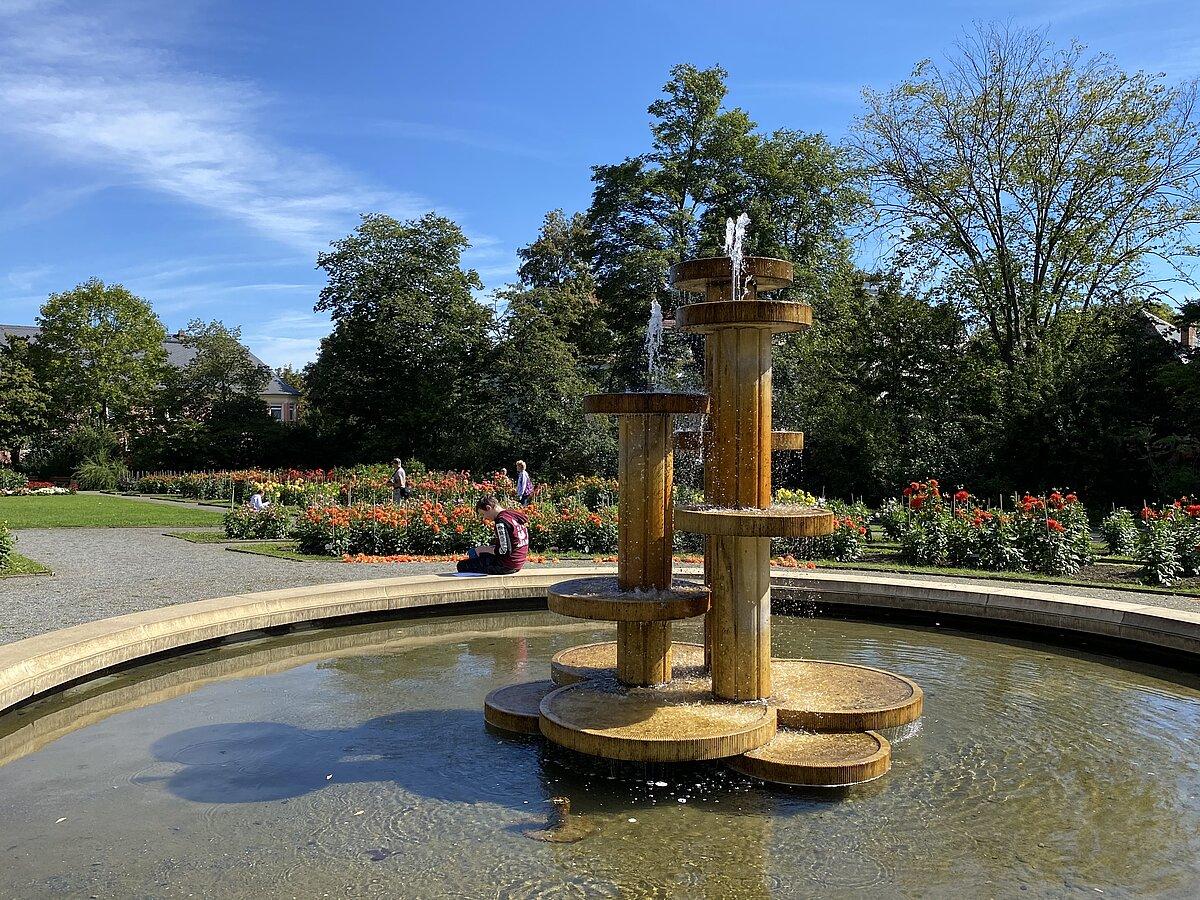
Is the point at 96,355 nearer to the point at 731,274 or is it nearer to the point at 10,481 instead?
the point at 10,481

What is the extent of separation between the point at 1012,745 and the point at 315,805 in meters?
4.51

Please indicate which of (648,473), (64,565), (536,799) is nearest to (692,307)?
(648,473)

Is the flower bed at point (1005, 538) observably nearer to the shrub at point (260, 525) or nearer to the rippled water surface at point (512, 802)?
the rippled water surface at point (512, 802)

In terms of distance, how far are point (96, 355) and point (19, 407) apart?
302 inches

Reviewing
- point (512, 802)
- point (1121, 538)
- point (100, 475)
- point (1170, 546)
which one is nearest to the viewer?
point (512, 802)

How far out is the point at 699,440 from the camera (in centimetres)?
700

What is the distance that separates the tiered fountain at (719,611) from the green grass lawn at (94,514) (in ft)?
57.6

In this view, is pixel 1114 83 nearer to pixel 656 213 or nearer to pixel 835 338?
pixel 835 338

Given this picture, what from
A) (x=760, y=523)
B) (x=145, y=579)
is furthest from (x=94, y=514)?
(x=760, y=523)

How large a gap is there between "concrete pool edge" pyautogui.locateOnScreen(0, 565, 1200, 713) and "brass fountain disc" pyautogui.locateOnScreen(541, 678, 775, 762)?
12.7 ft

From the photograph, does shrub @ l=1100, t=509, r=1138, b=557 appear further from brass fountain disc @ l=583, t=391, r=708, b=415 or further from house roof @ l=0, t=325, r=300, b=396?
house roof @ l=0, t=325, r=300, b=396

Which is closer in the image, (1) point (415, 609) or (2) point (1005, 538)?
(1) point (415, 609)

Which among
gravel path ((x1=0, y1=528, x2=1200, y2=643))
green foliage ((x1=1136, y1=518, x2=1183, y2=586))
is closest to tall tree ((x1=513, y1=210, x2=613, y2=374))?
gravel path ((x1=0, y1=528, x2=1200, y2=643))

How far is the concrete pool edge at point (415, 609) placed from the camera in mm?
7410
